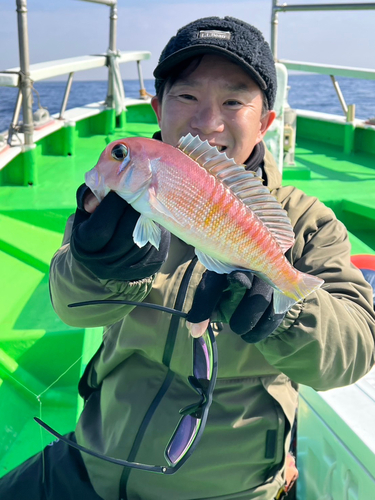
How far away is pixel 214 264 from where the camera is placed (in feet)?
4.91

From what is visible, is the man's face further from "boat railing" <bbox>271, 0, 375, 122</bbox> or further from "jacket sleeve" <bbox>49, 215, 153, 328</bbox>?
"boat railing" <bbox>271, 0, 375, 122</bbox>

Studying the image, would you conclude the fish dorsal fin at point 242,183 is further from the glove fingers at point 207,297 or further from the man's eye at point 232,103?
the man's eye at point 232,103

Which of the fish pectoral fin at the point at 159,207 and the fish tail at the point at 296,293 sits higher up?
the fish pectoral fin at the point at 159,207

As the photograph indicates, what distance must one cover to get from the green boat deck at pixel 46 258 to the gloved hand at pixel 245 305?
1.74 meters

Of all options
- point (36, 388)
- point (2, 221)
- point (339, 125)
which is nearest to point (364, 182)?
point (339, 125)

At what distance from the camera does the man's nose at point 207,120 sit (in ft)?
6.01

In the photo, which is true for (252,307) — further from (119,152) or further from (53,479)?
(53,479)

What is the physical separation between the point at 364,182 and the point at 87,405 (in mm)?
5251

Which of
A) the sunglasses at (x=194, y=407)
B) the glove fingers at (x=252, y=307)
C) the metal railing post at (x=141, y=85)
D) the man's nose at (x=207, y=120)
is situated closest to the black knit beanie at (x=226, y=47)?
the man's nose at (x=207, y=120)

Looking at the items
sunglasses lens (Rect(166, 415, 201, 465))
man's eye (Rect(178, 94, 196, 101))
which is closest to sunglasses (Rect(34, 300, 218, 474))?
sunglasses lens (Rect(166, 415, 201, 465))

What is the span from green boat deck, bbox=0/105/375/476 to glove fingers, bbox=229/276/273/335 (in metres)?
1.79

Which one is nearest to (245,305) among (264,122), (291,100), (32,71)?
(264,122)

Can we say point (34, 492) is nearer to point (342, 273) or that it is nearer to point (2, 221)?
point (342, 273)

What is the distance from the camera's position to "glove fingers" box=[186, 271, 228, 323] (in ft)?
5.24
